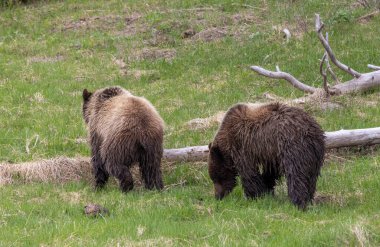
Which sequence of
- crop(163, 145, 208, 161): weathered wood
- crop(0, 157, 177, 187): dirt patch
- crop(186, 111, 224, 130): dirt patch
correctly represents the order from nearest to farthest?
1. crop(0, 157, 177, 187): dirt patch
2. crop(163, 145, 208, 161): weathered wood
3. crop(186, 111, 224, 130): dirt patch

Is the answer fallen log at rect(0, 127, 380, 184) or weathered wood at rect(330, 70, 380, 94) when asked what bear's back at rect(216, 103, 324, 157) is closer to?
fallen log at rect(0, 127, 380, 184)

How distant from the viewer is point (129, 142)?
1008cm

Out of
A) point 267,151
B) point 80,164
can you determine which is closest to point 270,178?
point 267,151

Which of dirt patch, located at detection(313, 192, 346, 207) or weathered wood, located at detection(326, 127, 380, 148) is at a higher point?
weathered wood, located at detection(326, 127, 380, 148)

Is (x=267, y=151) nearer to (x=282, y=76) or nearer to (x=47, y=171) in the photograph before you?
(x=47, y=171)

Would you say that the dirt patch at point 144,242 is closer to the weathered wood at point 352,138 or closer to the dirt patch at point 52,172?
the dirt patch at point 52,172

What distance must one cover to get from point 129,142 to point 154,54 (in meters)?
9.56

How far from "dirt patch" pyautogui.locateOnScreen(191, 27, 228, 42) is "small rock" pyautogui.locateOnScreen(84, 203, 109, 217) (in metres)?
11.3

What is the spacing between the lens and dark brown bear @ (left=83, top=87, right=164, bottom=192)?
10109mm

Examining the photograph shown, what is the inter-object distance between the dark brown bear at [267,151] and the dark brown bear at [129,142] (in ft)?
2.69

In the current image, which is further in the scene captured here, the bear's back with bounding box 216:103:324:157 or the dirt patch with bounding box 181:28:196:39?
the dirt patch with bounding box 181:28:196:39

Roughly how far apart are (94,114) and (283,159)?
11.2 feet

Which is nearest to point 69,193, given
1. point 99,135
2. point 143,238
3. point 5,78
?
point 99,135

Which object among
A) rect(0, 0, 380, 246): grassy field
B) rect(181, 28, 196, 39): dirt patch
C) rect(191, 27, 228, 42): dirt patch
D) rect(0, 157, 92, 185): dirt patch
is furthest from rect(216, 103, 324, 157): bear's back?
rect(181, 28, 196, 39): dirt patch
